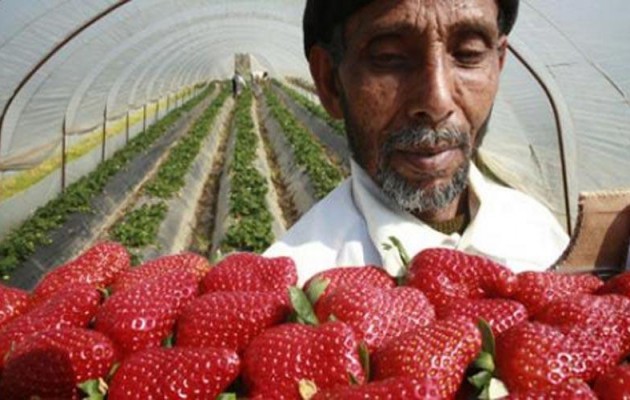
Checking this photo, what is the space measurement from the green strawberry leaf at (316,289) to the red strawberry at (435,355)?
0.20 metres

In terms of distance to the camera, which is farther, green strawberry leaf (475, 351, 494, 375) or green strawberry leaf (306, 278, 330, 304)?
green strawberry leaf (306, 278, 330, 304)

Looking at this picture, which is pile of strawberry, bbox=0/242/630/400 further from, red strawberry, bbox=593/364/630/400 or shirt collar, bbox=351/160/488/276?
shirt collar, bbox=351/160/488/276

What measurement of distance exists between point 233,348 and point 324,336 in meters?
0.21

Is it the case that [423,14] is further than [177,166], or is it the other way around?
[177,166]

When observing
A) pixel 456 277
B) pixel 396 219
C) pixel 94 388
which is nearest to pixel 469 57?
pixel 396 219

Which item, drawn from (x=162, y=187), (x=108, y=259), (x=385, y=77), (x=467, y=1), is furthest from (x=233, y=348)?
(x=162, y=187)

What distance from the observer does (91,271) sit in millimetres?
1806

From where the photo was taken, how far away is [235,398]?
4.42ft

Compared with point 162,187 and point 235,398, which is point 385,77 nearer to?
point 235,398

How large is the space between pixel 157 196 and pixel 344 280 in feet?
32.1

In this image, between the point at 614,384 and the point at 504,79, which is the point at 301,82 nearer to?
the point at 504,79

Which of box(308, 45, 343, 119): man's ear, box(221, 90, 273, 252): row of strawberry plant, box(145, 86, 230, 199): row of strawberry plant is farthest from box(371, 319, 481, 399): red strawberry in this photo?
box(145, 86, 230, 199): row of strawberry plant

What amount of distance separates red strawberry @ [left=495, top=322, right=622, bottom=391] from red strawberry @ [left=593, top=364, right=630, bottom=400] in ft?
0.13

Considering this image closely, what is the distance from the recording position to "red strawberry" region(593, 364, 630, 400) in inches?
48.2
